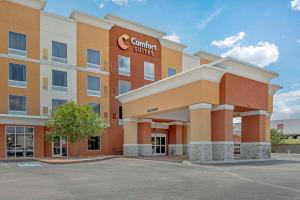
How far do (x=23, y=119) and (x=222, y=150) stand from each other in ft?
63.1

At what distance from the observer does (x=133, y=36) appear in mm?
39250

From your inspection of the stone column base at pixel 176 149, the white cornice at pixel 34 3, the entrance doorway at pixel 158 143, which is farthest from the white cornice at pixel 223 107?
the white cornice at pixel 34 3

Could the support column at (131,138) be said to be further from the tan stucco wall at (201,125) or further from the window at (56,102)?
the tan stucco wall at (201,125)

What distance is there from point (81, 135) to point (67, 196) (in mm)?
20063

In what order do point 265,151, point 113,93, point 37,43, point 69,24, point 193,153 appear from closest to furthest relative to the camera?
point 193,153 < point 265,151 < point 37,43 < point 69,24 < point 113,93

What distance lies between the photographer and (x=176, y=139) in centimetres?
3766

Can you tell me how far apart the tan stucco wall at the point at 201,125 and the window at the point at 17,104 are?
1759cm

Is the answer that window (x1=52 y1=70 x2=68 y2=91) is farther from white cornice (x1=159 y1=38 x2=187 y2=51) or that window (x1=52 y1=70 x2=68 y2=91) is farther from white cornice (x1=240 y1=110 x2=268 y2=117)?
white cornice (x1=240 y1=110 x2=268 y2=117)

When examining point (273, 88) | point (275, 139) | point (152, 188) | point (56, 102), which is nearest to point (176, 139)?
point (273, 88)

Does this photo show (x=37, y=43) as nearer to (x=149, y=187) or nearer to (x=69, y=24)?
(x=69, y=24)

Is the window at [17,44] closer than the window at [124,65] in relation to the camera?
Yes

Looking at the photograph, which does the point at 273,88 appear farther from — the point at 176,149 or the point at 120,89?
the point at 120,89

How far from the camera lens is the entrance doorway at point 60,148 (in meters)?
32.7

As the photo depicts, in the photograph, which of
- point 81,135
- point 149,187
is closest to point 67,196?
point 149,187
